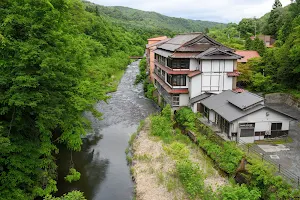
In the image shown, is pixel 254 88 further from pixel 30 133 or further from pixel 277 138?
pixel 30 133

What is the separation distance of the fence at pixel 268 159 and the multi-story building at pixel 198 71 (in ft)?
28.5

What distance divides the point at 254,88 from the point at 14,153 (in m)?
29.9

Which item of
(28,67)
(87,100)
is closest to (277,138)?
(87,100)

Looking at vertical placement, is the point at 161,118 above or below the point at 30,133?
below

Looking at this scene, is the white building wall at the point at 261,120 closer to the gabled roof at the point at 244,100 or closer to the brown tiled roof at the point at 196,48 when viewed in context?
the gabled roof at the point at 244,100

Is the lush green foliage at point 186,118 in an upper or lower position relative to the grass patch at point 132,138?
upper

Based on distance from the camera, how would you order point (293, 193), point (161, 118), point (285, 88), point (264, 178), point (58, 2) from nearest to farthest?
point (293, 193) < point (264, 178) < point (58, 2) < point (161, 118) < point (285, 88)

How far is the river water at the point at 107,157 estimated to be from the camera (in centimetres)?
1878

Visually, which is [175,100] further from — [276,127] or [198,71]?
[276,127]

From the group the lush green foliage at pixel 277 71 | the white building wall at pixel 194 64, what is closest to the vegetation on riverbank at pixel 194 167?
the white building wall at pixel 194 64

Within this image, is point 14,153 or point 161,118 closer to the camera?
point 14,153

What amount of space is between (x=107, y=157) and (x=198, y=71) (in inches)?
514

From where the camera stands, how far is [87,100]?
1911 centimetres

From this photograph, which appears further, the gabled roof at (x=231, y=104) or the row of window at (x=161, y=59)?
the row of window at (x=161, y=59)
